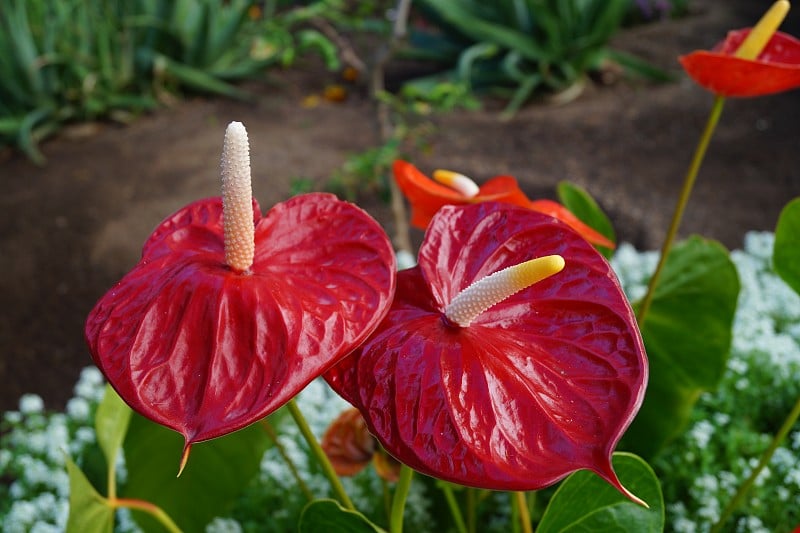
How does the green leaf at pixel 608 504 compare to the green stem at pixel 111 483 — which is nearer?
the green leaf at pixel 608 504

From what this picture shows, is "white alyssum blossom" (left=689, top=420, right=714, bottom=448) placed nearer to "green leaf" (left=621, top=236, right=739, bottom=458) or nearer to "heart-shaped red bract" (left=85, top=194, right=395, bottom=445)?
"green leaf" (left=621, top=236, right=739, bottom=458)

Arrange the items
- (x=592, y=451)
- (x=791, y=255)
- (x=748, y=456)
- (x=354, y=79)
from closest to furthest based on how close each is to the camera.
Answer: (x=592, y=451), (x=791, y=255), (x=748, y=456), (x=354, y=79)

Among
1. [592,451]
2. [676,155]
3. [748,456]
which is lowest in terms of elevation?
[676,155]

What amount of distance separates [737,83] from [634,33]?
9.40 ft

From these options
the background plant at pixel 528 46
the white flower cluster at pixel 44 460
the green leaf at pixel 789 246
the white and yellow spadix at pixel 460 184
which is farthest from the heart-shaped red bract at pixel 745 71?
the background plant at pixel 528 46

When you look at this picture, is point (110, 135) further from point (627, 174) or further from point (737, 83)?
point (737, 83)

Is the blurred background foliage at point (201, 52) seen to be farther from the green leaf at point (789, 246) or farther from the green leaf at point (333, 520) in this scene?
the green leaf at point (333, 520)

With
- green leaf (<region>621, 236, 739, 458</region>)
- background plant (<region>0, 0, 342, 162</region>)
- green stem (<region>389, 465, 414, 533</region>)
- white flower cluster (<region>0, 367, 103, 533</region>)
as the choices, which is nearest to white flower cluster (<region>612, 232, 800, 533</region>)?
green leaf (<region>621, 236, 739, 458</region>)

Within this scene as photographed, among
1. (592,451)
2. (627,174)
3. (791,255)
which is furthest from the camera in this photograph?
(627,174)

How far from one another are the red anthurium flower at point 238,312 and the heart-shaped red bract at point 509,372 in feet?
0.11

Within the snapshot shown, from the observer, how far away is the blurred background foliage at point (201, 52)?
9.23 ft

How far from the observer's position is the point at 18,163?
2.74 meters

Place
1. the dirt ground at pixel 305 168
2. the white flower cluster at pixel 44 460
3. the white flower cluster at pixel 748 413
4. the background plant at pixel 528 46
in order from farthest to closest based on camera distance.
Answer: the background plant at pixel 528 46 < the dirt ground at pixel 305 168 < the white flower cluster at pixel 44 460 < the white flower cluster at pixel 748 413

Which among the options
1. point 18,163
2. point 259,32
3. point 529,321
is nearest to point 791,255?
point 529,321
